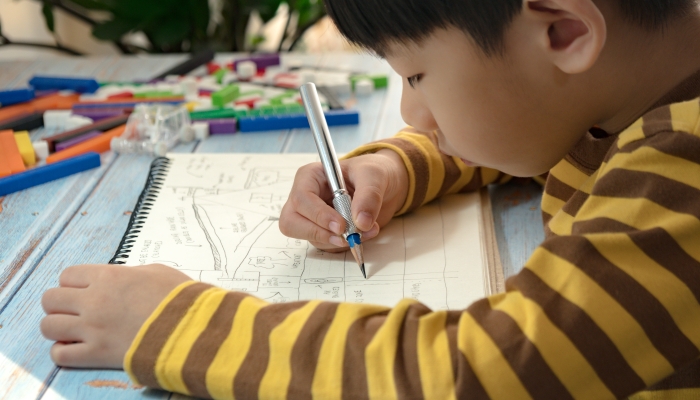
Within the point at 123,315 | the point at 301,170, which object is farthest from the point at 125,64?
the point at 123,315

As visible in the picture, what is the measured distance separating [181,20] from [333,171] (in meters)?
1.16

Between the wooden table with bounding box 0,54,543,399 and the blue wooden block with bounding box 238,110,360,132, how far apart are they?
0.03ft

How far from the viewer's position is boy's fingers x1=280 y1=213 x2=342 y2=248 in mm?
646

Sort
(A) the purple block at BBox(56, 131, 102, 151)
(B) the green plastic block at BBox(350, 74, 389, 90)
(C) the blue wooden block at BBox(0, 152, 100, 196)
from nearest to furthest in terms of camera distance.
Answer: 1. (C) the blue wooden block at BBox(0, 152, 100, 196)
2. (A) the purple block at BBox(56, 131, 102, 151)
3. (B) the green plastic block at BBox(350, 74, 389, 90)

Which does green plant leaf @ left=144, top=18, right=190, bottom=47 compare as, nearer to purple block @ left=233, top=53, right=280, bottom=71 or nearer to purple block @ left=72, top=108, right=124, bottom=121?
purple block @ left=233, top=53, right=280, bottom=71

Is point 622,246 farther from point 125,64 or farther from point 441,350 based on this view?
point 125,64

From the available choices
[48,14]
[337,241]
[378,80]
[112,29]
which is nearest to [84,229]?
[337,241]

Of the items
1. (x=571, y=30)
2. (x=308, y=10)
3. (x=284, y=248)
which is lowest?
(x=308, y=10)

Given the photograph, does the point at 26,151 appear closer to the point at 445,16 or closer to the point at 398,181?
the point at 398,181

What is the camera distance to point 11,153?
874 millimetres

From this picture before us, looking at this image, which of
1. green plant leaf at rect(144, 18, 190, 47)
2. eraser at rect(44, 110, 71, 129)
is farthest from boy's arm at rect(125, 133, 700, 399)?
green plant leaf at rect(144, 18, 190, 47)

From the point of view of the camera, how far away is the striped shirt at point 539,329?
432mm

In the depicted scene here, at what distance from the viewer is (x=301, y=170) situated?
2.32 ft

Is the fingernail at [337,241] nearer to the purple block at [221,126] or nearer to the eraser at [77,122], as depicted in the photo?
the purple block at [221,126]
